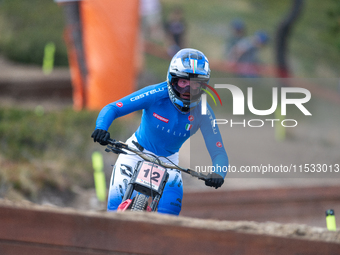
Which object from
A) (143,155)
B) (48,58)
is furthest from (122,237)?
(48,58)

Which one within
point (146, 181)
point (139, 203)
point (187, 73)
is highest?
point (187, 73)

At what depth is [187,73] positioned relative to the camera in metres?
4.74

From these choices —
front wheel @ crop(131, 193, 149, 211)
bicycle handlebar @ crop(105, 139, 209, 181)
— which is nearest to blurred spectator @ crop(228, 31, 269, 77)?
bicycle handlebar @ crop(105, 139, 209, 181)

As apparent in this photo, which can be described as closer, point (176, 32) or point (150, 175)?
point (150, 175)

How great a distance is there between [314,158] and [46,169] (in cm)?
797

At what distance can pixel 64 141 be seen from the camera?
10555 mm

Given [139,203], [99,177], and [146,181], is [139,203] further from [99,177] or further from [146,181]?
[99,177]

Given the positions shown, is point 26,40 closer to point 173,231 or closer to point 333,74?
point 333,74

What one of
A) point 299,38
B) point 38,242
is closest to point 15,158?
point 38,242

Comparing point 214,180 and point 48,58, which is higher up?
point 48,58

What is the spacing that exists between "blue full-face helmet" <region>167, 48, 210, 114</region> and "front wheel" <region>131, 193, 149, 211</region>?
1.02 m

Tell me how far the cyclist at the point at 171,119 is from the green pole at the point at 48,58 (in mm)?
15665

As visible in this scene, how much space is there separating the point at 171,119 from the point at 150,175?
684mm

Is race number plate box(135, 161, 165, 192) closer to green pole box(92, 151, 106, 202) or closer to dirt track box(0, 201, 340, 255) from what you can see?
dirt track box(0, 201, 340, 255)
